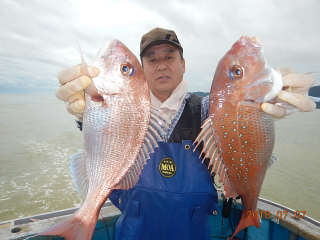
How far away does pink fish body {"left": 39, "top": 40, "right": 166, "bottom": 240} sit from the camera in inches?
58.1

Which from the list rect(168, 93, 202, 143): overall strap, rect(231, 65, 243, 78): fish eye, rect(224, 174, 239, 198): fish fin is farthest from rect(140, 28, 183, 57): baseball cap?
rect(224, 174, 239, 198): fish fin

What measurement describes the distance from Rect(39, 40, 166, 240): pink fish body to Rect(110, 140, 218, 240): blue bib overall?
452mm

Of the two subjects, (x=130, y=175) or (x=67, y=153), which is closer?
(x=130, y=175)

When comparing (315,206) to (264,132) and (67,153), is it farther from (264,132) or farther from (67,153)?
(67,153)

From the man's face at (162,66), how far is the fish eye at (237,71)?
3.37 ft

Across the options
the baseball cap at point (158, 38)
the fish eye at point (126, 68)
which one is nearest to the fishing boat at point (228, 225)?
the fish eye at point (126, 68)

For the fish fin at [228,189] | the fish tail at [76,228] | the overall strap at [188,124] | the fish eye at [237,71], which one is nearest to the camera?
the fish tail at [76,228]

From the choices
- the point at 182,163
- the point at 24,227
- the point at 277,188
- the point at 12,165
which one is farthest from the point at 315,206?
the point at 12,165

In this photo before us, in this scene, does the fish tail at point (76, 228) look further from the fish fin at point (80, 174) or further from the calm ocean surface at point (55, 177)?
the calm ocean surface at point (55, 177)

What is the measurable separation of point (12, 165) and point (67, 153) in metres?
2.49

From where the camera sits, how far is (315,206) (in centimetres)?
632

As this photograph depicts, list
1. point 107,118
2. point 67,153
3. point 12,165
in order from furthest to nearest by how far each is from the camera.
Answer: point 67,153, point 12,165, point 107,118

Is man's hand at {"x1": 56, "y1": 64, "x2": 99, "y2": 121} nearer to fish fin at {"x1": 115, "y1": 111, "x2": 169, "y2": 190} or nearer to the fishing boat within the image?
fish fin at {"x1": 115, "y1": 111, "x2": 169, "y2": 190}

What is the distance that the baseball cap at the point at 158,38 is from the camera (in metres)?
2.38
